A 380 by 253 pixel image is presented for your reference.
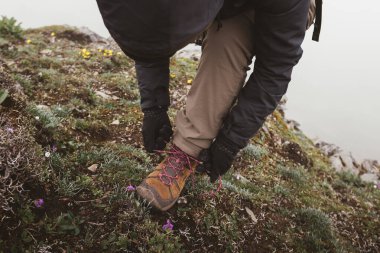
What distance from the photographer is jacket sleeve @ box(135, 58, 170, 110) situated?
10.4 ft

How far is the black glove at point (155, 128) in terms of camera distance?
3.29 m

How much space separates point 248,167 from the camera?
5.04 meters

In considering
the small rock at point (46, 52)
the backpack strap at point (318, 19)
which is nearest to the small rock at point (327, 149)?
the backpack strap at point (318, 19)

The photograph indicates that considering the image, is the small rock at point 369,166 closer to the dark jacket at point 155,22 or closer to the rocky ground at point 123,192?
the rocky ground at point 123,192

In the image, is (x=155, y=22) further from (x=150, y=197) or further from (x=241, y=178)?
(x=241, y=178)

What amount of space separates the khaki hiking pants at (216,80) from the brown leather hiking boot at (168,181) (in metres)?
0.13

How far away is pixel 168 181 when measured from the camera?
3.23 meters

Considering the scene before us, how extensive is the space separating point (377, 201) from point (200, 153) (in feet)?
15.2

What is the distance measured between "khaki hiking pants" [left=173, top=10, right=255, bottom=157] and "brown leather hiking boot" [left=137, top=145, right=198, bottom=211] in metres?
0.13

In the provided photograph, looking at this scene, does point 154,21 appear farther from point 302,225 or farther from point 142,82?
point 302,225

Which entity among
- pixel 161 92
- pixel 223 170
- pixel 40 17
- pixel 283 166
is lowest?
pixel 40 17

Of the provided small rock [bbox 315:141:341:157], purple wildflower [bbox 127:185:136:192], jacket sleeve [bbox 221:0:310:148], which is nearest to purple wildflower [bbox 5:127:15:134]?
purple wildflower [bbox 127:185:136:192]

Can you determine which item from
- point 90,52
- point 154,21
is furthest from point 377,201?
point 90,52

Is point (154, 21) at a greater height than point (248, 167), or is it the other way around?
point (154, 21)
